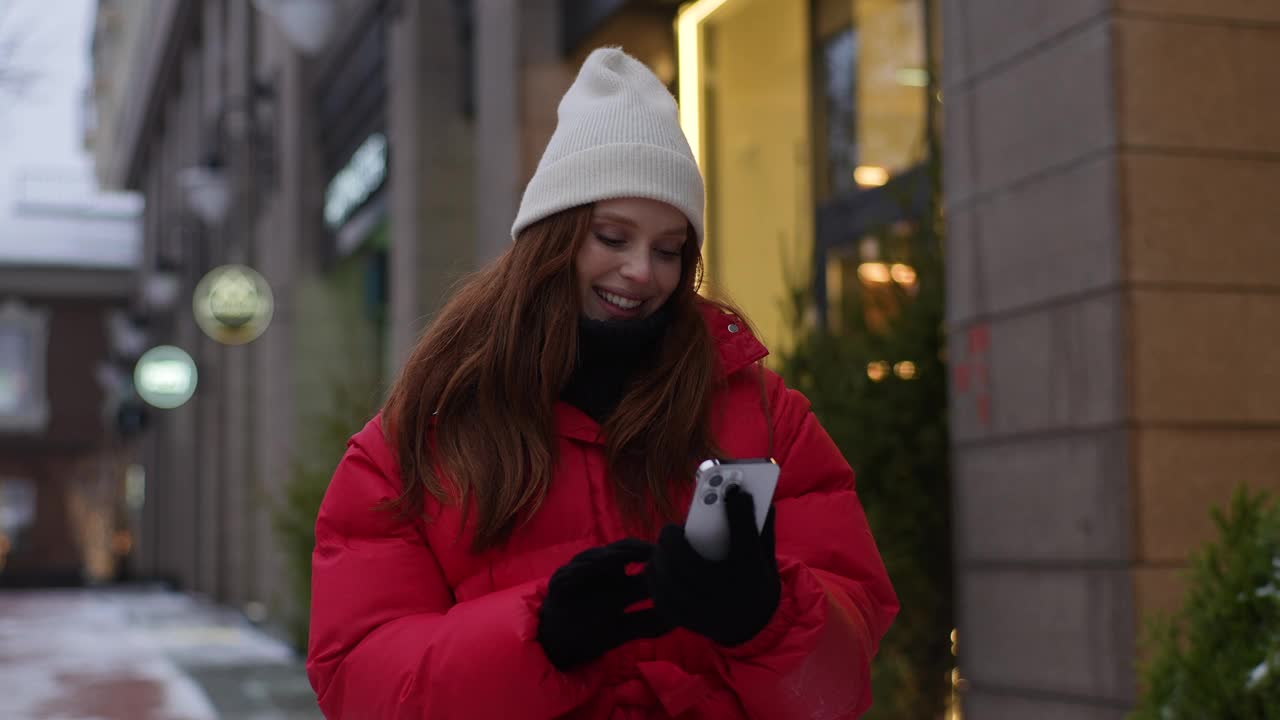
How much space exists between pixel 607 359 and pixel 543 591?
1.40 feet

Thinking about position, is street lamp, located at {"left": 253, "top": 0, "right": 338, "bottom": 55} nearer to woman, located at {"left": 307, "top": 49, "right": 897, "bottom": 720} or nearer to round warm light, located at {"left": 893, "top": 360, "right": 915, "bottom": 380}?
round warm light, located at {"left": 893, "top": 360, "right": 915, "bottom": 380}

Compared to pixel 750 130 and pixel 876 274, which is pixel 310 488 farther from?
pixel 876 274

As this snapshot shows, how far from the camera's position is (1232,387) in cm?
436

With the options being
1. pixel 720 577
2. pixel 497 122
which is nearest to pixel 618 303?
pixel 720 577

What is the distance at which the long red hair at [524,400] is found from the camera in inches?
80.9

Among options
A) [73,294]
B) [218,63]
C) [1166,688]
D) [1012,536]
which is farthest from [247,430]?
[73,294]

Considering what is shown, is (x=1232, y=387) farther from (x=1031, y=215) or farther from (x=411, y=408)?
(x=411, y=408)

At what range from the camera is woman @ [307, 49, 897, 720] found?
1851mm

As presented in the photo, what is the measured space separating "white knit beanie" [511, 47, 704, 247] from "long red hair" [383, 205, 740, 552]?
38 millimetres

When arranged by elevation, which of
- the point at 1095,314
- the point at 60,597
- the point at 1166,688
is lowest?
the point at 60,597

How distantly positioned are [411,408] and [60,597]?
2891 cm

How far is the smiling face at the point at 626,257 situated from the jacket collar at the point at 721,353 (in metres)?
0.10

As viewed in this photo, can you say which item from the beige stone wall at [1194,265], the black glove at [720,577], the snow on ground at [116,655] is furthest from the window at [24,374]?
the black glove at [720,577]

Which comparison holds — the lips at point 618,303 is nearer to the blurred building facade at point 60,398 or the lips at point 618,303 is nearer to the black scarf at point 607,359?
the black scarf at point 607,359
